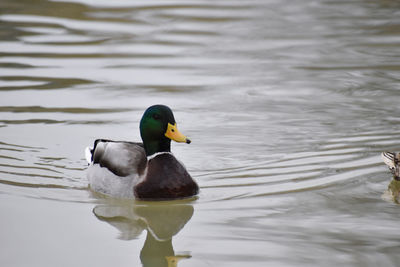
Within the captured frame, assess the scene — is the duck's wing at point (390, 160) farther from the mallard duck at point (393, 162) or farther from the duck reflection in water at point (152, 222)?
the duck reflection in water at point (152, 222)

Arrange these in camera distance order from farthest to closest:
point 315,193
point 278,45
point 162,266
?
point 278,45, point 315,193, point 162,266

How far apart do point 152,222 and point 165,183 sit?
1.84 ft

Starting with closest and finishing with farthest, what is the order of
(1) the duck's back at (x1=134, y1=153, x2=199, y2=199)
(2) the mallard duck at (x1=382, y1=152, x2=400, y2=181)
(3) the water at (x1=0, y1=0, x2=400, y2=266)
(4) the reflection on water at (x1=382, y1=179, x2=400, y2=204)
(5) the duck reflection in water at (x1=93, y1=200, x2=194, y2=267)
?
(5) the duck reflection in water at (x1=93, y1=200, x2=194, y2=267) < (3) the water at (x1=0, y1=0, x2=400, y2=266) < (4) the reflection on water at (x1=382, y1=179, x2=400, y2=204) < (1) the duck's back at (x1=134, y1=153, x2=199, y2=199) < (2) the mallard duck at (x1=382, y1=152, x2=400, y2=181)

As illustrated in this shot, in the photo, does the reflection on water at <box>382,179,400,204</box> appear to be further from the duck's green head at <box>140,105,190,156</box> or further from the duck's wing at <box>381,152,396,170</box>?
the duck's green head at <box>140,105,190,156</box>

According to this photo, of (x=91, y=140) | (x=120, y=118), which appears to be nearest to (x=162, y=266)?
(x=91, y=140)

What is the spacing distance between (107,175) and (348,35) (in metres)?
8.09

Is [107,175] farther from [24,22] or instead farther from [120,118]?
[24,22]

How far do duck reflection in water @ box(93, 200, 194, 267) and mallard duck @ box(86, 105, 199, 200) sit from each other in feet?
0.40

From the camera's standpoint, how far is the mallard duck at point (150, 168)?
7.41 meters

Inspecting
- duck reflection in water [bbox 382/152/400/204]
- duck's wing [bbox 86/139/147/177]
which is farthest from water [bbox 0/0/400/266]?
duck's wing [bbox 86/139/147/177]

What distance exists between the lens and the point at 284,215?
6.84m

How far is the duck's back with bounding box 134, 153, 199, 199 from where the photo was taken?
7.41 m

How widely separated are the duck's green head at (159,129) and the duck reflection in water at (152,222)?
1.74 feet

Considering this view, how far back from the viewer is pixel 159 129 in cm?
744
